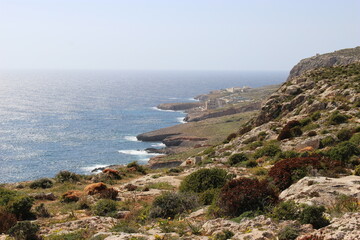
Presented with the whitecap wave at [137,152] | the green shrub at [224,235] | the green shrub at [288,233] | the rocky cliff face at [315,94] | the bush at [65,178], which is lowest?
the whitecap wave at [137,152]

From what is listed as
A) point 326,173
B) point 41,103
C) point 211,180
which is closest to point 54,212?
point 211,180

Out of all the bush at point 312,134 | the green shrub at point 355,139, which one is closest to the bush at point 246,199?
the green shrub at point 355,139

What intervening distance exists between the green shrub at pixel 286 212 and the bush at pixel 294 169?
4.88m

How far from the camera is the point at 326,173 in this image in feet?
54.7

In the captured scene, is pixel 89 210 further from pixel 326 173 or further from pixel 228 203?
pixel 326 173

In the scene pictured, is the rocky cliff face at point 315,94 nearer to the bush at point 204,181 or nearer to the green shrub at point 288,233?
the bush at point 204,181

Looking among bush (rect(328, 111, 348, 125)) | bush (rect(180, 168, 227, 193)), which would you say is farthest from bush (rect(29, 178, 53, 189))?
bush (rect(328, 111, 348, 125))

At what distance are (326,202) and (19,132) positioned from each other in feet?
369

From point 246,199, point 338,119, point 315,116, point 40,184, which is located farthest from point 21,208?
point 315,116

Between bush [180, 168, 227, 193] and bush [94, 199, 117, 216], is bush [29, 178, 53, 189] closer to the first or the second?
bush [94, 199, 117, 216]

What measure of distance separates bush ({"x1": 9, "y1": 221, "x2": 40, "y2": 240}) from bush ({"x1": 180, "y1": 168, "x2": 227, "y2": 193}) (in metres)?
9.57

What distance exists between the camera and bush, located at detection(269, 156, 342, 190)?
53.5 ft

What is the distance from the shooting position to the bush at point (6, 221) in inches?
536

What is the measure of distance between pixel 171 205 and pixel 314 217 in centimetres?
739
